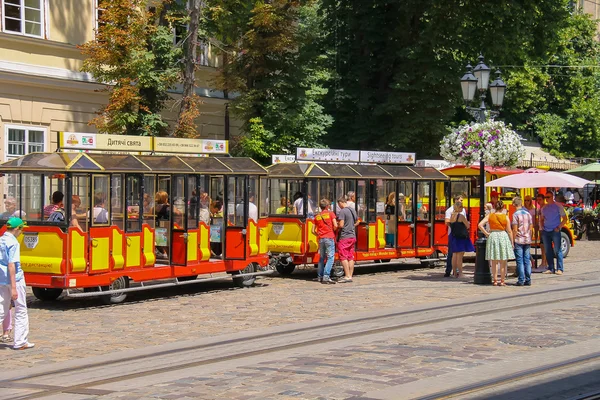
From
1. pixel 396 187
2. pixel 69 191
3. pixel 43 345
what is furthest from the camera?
pixel 396 187

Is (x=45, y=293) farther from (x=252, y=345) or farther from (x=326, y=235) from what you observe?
(x=252, y=345)

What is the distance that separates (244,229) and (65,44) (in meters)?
10.3

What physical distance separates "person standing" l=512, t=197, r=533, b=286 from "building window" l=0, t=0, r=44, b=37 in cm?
1369

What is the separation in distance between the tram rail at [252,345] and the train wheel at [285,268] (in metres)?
6.13

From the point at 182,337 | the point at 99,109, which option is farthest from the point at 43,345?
the point at 99,109

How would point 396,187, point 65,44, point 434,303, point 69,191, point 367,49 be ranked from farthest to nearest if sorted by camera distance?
point 367,49
point 65,44
point 396,187
point 434,303
point 69,191

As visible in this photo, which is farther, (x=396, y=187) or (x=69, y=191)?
(x=396, y=187)

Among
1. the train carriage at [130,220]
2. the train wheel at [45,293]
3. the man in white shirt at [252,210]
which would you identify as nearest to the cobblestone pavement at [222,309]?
the train wheel at [45,293]

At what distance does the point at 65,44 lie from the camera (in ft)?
88.7

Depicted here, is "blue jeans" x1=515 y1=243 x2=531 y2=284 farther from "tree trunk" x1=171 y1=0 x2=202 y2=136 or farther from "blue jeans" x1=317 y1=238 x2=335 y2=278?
"tree trunk" x1=171 y1=0 x2=202 y2=136

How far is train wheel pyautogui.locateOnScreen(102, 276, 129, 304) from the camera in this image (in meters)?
16.9

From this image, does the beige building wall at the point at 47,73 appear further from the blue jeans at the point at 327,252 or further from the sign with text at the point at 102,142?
the blue jeans at the point at 327,252

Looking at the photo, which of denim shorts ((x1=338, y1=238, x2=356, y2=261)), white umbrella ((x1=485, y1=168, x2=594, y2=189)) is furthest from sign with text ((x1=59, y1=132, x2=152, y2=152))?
white umbrella ((x1=485, y1=168, x2=594, y2=189))

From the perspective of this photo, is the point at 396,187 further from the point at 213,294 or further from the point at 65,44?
the point at 65,44
